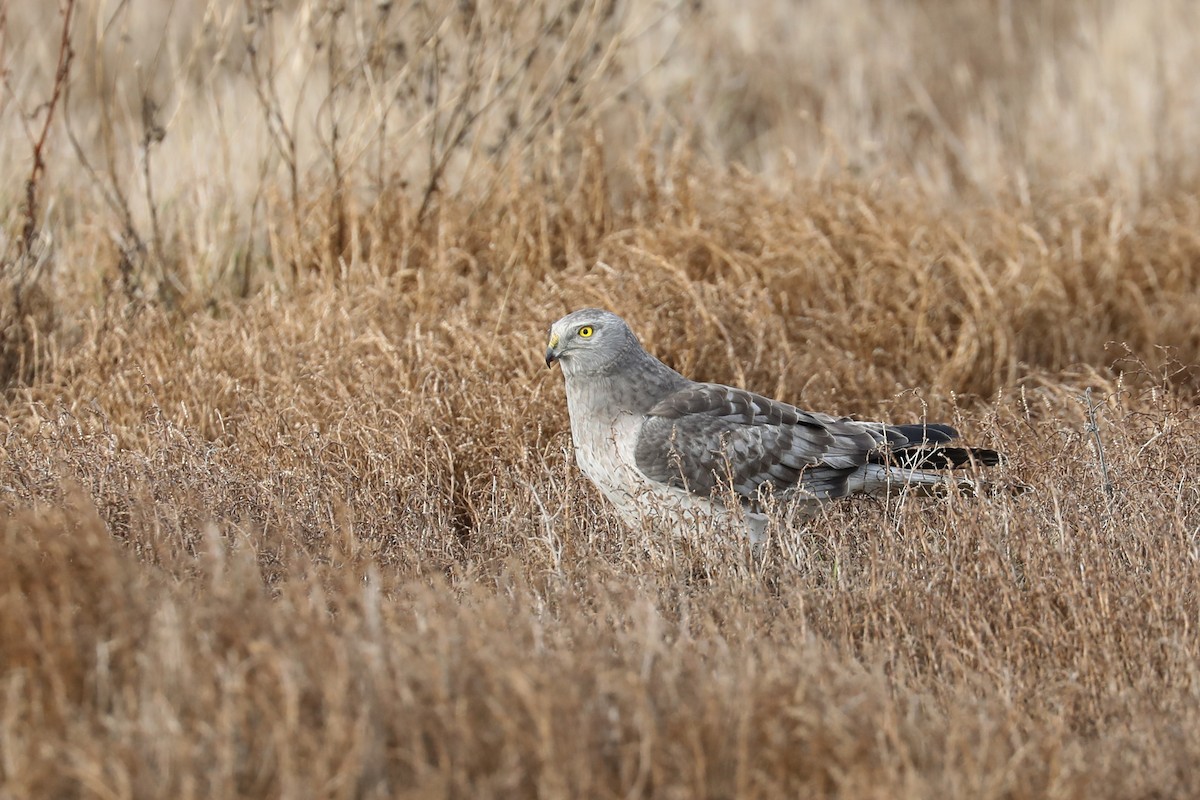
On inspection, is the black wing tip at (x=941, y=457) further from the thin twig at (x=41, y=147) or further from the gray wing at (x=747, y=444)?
the thin twig at (x=41, y=147)

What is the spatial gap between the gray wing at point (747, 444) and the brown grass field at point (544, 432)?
19 centimetres

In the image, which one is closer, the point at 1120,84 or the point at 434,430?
the point at 434,430

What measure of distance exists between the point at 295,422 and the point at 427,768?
8.57 feet

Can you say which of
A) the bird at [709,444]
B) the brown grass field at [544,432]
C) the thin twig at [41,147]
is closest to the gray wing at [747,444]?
the bird at [709,444]

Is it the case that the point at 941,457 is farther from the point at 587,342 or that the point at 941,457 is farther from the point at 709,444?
the point at 587,342

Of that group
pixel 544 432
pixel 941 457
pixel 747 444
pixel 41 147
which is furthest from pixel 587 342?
pixel 41 147

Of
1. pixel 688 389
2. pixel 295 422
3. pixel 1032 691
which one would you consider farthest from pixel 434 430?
pixel 1032 691

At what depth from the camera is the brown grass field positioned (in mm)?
2471

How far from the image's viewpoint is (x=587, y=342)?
14.0 ft

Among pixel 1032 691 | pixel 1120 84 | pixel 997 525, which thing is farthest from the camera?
pixel 1120 84

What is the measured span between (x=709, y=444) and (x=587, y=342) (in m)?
0.52

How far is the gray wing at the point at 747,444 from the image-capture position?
162 inches

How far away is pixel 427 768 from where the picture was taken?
2.28 metres

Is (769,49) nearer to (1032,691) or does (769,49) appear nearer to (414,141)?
(414,141)
